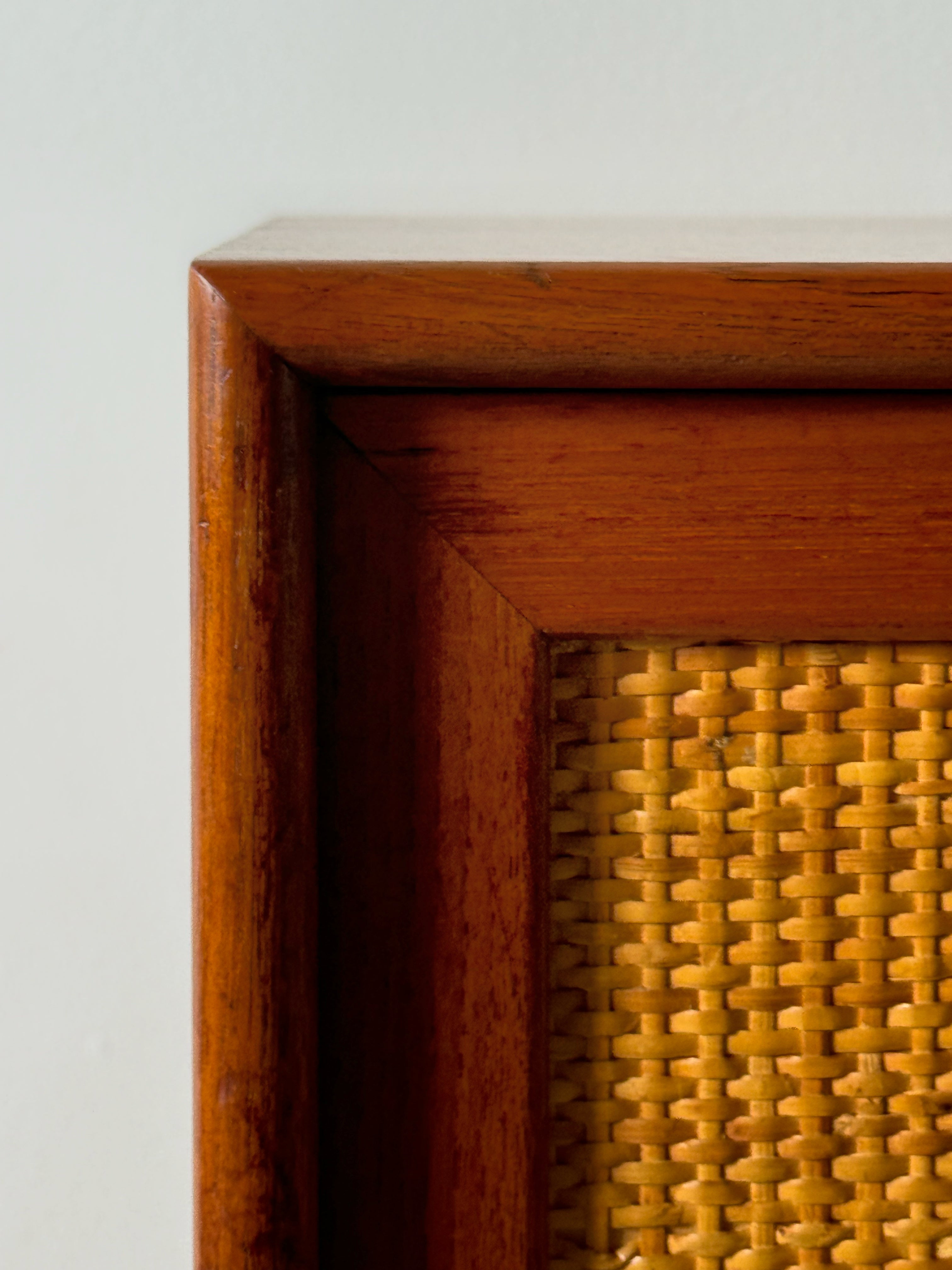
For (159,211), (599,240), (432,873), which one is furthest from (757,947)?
(159,211)

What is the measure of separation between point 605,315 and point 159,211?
48 centimetres

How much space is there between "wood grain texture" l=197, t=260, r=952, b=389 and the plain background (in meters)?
0.39

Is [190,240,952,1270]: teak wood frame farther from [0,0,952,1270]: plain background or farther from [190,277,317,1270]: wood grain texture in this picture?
[0,0,952,1270]: plain background

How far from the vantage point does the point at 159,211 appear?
0.68 metres

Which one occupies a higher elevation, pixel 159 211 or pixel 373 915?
pixel 159 211

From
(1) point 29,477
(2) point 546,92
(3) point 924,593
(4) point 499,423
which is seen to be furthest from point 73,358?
(3) point 924,593

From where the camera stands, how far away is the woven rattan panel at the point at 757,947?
351mm

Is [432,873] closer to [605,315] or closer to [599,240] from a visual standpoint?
[605,315]

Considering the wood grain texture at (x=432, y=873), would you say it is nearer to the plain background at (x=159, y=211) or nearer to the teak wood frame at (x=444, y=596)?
the teak wood frame at (x=444, y=596)

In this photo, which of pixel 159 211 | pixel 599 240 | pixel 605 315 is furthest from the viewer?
pixel 159 211

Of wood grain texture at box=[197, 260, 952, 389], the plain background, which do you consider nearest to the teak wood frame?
wood grain texture at box=[197, 260, 952, 389]

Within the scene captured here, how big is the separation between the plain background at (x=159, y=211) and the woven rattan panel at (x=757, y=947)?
15.9 inches

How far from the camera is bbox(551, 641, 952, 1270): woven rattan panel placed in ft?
1.15

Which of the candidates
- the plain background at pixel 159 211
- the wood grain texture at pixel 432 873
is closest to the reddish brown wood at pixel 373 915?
the wood grain texture at pixel 432 873
